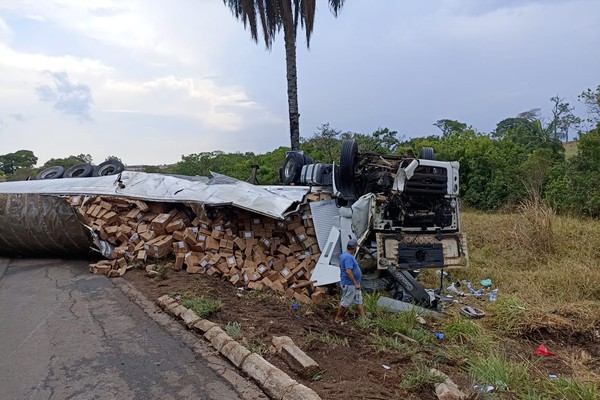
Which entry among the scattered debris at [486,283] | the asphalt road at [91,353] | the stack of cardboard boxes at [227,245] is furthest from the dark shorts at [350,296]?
the scattered debris at [486,283]

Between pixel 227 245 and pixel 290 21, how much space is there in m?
8.32

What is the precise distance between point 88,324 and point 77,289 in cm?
197

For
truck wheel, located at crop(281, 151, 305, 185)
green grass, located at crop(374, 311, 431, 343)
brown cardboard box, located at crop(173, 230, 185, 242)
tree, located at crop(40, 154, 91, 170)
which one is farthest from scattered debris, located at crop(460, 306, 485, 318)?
tree, located at crop(40, 154, 91, 170)

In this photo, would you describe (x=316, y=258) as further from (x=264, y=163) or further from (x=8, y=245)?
(x=264, y=163)

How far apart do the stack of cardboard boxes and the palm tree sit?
5.98 m

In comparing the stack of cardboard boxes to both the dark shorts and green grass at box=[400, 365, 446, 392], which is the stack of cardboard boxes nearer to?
the dark shorts

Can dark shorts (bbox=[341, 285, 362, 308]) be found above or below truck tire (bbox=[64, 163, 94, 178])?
below

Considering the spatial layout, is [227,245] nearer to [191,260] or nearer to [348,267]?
[191,260]

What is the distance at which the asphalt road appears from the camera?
397cm

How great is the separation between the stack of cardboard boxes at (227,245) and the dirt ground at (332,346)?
316 mm

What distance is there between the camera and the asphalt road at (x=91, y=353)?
397 cm

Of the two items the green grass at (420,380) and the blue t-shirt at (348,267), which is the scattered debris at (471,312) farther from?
the green grass at (420,380)

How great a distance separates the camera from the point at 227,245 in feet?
26.4

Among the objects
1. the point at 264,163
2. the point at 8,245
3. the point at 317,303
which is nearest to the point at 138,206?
the point at 8,245
